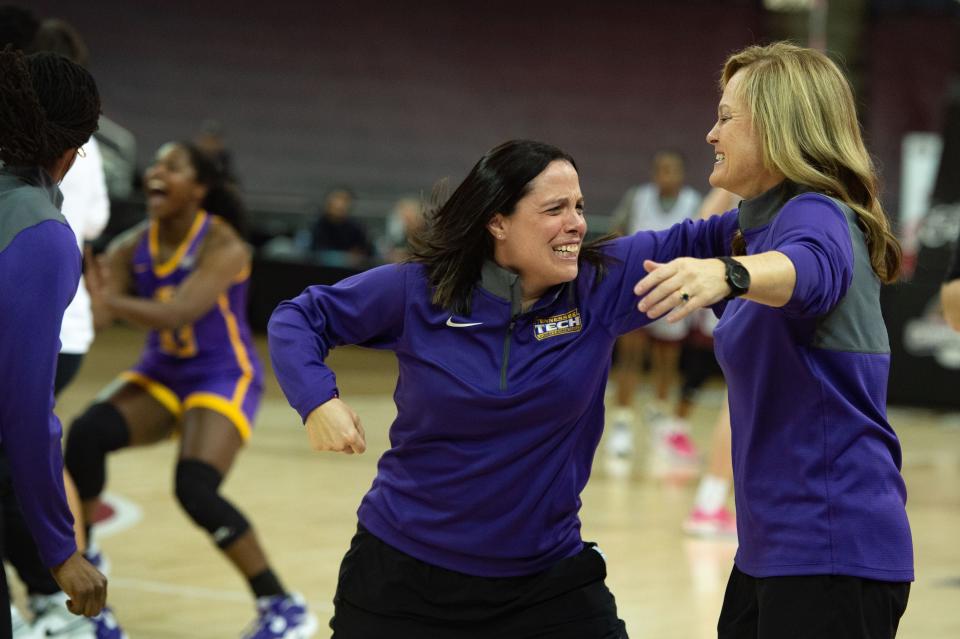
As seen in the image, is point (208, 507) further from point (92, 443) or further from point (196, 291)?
point (196, 291)

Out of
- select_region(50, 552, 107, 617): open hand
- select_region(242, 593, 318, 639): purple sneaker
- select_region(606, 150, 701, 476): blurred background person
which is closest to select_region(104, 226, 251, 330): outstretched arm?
select_region(242, 593, 318, 639): purple sneaker

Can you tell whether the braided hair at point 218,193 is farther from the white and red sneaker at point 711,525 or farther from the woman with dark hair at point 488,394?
the white and red sneaker at point 711,525

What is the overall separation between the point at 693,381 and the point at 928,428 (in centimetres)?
273

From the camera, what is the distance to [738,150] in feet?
8.66

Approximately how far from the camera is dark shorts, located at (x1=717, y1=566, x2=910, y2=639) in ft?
8.08

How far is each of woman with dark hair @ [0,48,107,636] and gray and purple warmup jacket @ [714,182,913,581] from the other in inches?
51.3

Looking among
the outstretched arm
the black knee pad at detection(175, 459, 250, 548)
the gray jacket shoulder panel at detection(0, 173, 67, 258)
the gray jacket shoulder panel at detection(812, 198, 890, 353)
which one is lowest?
the black knee pad at detection(175, 459, 250, 548)

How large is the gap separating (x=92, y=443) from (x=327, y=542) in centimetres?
163

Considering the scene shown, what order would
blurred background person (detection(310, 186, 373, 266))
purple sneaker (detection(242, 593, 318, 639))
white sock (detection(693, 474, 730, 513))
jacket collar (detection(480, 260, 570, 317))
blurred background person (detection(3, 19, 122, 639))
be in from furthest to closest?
blurred background person (detection(310, 186, 373, 266)), white sock (detection(693, 474, 730, 513)), purple sneaker (detection(242, 593, 318, 639)), blurred background person (detection(3, 19, 122, 639)), jacket collar (detection(480, 260, 570, 317))

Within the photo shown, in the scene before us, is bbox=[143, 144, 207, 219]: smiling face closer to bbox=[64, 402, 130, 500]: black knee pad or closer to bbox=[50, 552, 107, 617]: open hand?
bbox=[64, 402, 130, 500]: black knee pad

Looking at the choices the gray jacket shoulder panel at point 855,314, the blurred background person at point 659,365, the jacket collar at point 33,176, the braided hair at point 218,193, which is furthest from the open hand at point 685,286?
the blurred background person at point 659,365

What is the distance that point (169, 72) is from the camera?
18156 mm

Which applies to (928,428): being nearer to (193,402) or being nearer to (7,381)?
(193,402)

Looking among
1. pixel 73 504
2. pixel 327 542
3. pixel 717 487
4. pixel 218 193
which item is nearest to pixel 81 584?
pixel 73 504
